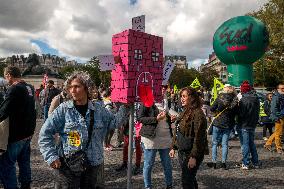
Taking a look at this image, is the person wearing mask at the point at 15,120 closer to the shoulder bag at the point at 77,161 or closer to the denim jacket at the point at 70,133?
the denim jacket at the point at 70,133

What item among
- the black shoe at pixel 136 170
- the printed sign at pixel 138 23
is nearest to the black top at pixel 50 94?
the black shoe at pixel 136 170

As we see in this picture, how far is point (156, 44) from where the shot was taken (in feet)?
13.4

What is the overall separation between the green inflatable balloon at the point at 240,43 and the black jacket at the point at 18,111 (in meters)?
12.6

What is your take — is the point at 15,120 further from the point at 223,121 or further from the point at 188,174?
the point at 223,121

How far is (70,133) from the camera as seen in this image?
10.4 ft

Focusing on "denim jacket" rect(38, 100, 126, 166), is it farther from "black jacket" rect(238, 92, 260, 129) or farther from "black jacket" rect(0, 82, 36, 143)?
"black jacket" rect(238, 92, 260, 129)

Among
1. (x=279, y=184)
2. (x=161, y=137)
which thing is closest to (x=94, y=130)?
(x=161, y=137)

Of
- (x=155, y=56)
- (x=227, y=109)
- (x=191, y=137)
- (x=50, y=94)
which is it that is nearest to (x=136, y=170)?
(x=227, y=109)

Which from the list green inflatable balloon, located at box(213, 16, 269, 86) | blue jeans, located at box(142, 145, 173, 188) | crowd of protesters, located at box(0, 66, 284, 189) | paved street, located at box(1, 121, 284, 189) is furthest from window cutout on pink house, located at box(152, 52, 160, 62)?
green inflatable balloon, located at box(213, 16, 269, 86)

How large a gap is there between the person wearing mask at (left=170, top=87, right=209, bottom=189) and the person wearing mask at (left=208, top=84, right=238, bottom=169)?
2.64 m

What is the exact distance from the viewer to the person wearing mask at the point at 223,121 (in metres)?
7.09

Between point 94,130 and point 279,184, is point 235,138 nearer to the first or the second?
point 279,184

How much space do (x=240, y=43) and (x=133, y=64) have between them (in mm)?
13040

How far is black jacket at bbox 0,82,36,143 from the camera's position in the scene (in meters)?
4.34
